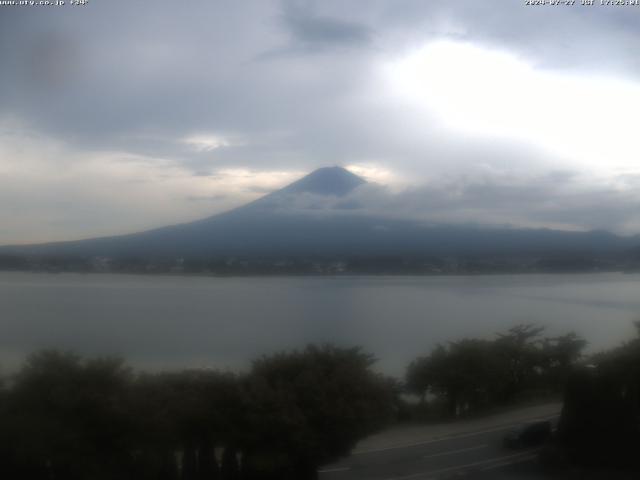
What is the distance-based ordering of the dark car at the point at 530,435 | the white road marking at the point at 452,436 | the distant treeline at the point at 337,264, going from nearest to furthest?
the white road marking at the point at 452,436
the dark car at the point at 530,435
the distant treeline at the point at 337,264

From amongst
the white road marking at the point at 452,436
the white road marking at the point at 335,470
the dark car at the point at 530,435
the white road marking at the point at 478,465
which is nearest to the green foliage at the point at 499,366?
the white road marking at the point at 452,436

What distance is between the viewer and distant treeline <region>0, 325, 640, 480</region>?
217 inches

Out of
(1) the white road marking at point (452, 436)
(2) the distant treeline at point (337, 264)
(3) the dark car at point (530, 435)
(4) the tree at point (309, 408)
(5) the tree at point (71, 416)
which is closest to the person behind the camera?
(5) the tree at point (71, 416)

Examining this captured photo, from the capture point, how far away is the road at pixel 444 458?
19.0 feet

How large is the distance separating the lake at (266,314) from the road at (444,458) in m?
0.69

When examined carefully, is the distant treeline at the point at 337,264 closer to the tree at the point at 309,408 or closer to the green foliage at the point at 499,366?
the green foliage at the point at 499,366

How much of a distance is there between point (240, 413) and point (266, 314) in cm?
100

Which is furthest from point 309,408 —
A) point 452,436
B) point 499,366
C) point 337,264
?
point 499,366

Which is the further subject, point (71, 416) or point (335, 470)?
point (335, 470)

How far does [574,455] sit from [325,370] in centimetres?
242

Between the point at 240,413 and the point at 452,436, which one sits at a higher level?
the point at 240,413

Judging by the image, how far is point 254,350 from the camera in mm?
5969

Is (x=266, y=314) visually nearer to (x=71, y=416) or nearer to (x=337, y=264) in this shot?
(x=337, y=264)

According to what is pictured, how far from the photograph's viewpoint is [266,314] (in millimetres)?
6359
